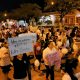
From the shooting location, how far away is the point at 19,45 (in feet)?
31.3

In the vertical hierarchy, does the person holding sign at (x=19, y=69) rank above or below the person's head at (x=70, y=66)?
below

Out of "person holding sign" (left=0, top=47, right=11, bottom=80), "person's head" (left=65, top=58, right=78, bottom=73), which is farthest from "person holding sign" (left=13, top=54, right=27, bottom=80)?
"person holding sign" (left=0, top=47, right=11, bottom=80)

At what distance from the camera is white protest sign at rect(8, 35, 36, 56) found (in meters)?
9.35

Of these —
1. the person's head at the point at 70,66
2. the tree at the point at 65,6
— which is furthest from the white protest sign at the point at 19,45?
the tree at the point at 65,6

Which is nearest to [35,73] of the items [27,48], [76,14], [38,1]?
[27,48]

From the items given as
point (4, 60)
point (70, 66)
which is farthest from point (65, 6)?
point (70, 66)

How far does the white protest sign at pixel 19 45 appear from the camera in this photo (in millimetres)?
9355

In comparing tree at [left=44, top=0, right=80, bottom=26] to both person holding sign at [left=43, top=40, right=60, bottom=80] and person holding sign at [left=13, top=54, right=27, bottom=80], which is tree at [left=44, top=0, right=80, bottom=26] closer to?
person holding sign at [left=43, top=40, right=60, bottom=80]

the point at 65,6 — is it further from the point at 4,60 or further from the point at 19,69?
the point at 19,69

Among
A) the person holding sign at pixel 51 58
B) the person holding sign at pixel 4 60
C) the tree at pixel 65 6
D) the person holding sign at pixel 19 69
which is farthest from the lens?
the tree at pixel 65 6

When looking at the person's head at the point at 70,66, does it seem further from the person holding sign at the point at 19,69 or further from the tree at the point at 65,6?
the tree at the point at 65,6

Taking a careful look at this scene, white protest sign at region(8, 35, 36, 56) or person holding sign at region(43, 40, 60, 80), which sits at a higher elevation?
white protest sign at region(8, 35, 36, 56)

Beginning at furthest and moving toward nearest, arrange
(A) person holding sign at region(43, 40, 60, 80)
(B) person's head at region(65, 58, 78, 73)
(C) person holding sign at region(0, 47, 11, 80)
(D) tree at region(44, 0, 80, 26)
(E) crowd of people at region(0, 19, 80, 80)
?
(D) tree at region(44, 0, 80, 26), (C) person holding sign at region(0, 47, 11, 80), (A) person holding sign at region(43, 40, 60, 80), (E) crowd of people at region(0, 19, 80, 80), (B) person's head at region(65, 58, 78, 73)

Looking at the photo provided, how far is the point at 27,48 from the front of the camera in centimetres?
977
